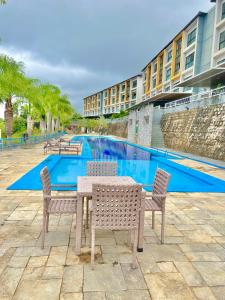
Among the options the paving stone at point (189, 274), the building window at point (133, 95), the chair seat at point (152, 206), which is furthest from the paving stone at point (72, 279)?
the building window at point (133, 95)

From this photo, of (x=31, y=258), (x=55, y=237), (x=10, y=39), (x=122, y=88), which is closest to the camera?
(x=31, y=258)

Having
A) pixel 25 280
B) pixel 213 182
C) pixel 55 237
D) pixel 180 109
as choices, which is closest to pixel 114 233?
pixel 55 237

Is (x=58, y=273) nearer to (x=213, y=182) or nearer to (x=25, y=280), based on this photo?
(x=25, y=280)

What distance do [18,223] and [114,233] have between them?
5.36 feet

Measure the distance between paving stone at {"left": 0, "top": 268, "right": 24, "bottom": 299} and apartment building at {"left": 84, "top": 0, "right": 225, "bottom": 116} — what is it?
1467 cm

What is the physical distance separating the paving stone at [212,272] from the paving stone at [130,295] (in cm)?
75

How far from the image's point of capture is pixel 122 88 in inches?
2432

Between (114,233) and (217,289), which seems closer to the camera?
(217,289)

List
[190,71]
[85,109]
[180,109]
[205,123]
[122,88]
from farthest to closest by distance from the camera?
[85,109], [122,88], [190,71], [180,109], [205,123]

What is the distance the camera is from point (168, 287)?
85.4 inches

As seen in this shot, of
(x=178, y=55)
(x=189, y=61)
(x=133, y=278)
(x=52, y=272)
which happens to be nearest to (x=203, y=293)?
(x=133, y=278)

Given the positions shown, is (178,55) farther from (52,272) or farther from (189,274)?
(52,272)

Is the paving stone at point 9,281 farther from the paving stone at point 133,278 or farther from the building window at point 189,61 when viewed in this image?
the building window at point 189,61

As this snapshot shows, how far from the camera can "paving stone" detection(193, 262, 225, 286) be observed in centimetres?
229
